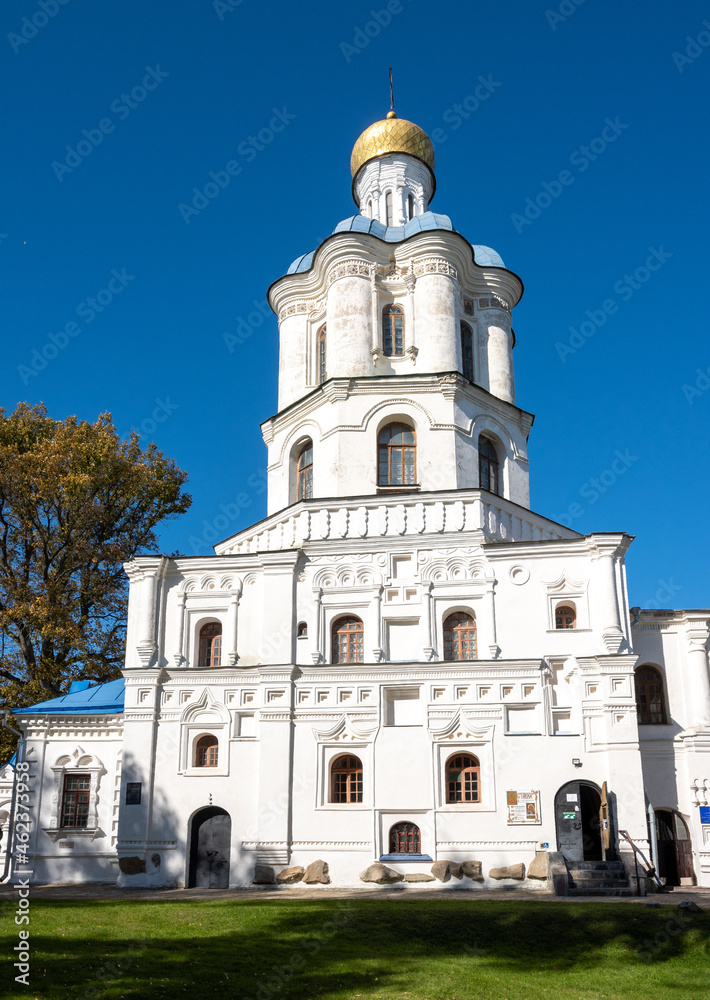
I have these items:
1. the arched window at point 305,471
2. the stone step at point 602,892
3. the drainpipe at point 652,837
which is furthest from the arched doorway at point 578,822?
the arched window at point 305,471

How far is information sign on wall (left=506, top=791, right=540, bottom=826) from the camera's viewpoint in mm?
18141

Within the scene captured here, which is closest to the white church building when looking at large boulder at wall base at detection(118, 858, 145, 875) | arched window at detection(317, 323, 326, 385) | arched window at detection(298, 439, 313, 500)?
large boulder at wall base at detection(118, 858, 145, 875)

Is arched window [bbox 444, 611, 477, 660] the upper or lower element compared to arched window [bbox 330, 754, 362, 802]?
upper

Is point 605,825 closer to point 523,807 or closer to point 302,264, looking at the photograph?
point 523,807

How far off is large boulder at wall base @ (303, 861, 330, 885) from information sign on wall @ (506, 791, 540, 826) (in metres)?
3.67

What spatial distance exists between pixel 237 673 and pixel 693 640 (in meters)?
9.70

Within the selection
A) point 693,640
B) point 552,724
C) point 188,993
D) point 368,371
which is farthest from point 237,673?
point 188,993

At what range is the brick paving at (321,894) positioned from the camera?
15.9m

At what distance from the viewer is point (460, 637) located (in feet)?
66.1

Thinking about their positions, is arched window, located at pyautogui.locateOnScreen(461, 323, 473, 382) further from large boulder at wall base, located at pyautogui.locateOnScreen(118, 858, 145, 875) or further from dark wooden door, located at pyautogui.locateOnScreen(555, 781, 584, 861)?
large boulder at wall base, located at pyautogui.locateOnScreen(118, 858, 145, 875)

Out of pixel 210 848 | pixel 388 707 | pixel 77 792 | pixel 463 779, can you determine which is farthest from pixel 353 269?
pixel 210 848

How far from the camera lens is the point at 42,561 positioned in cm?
2619

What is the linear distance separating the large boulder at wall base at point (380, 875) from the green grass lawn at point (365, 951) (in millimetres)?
3366

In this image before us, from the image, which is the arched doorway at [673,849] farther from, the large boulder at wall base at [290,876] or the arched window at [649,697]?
the large boulder at wall base at [290,876]
